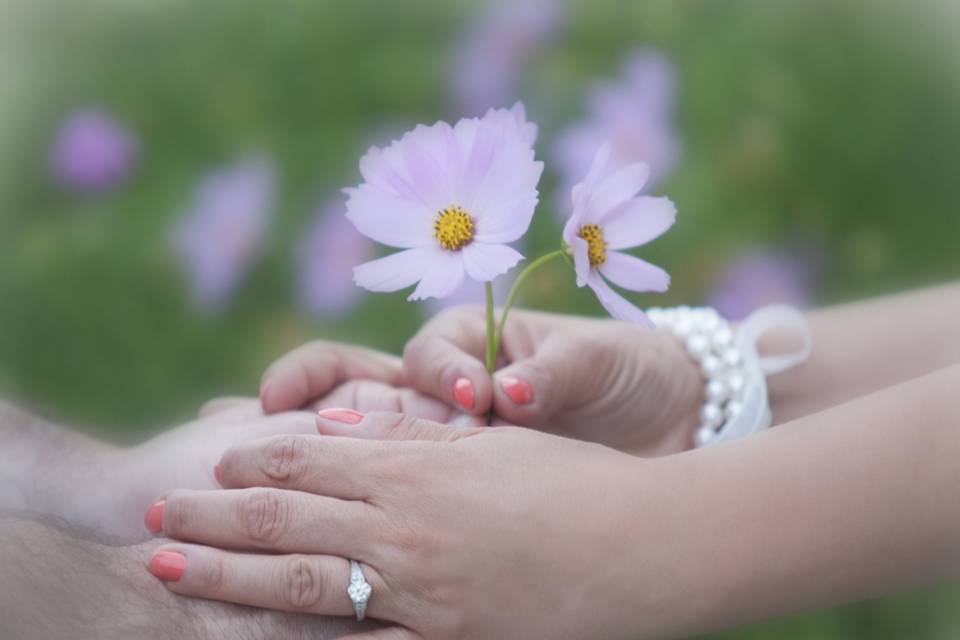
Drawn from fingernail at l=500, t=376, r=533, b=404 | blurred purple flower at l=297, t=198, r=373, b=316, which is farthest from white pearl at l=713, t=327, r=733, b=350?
blurred purple flower at l=297, t=198, r=373, b=316

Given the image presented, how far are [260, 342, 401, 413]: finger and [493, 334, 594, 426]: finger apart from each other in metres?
0.20

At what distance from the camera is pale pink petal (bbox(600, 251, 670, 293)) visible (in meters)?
0.88

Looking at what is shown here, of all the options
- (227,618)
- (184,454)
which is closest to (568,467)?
(227,618)

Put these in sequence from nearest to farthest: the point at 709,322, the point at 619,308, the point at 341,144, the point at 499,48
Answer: the point at 619,308 → the point at 709,322 → the point at 341,144 → the point at 499,48

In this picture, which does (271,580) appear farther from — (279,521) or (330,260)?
(330,260)

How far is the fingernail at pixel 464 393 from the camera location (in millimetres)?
1079

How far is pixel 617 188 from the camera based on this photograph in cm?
90

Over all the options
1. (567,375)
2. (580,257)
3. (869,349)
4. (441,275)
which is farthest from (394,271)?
(869,349)

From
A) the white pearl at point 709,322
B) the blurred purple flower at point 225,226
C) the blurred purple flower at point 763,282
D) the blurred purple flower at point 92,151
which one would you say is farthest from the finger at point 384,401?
the blurred purple flower at point 92,151

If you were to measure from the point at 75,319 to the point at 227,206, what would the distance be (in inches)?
13.3

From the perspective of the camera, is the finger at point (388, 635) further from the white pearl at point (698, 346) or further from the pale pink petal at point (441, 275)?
the white pearl at point (698, 346)

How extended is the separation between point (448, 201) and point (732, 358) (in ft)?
1.70

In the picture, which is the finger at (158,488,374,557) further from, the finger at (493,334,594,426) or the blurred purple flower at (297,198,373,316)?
the blurred purple flower at (297,198,373,316)

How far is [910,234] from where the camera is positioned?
205cm
